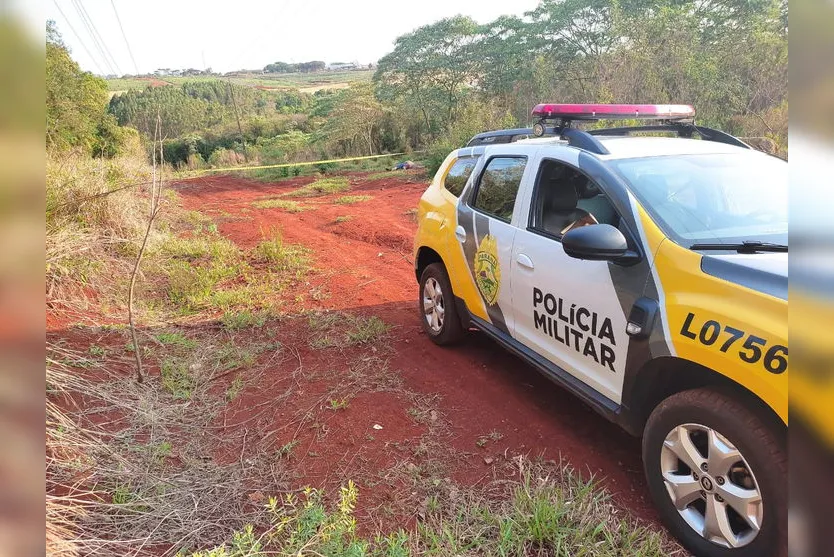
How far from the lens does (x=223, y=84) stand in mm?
44031

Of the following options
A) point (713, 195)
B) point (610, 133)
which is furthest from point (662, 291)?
point (610, 133)

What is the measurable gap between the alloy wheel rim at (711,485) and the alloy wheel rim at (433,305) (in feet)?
8.13

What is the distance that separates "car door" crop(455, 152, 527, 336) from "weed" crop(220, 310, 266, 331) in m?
2.44

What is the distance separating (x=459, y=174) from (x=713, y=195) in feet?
7.17

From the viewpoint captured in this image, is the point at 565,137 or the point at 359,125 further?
the point at 359,125

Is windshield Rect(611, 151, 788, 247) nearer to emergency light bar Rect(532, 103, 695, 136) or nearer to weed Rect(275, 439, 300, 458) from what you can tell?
emergency light bar Rect(532, 103, 695, 136)

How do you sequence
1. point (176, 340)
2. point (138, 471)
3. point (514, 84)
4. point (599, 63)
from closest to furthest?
point (138, 471), point (176, 340), point (599, 63), point (514, 84)

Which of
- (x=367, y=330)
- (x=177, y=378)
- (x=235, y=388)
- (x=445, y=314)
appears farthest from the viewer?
(x=367, y=330)

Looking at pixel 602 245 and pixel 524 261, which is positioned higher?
pixel 602 245

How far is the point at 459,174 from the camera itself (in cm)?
456

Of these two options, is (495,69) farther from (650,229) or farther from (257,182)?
(650,229)

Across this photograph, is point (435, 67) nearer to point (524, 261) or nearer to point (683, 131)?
point (683, 131)

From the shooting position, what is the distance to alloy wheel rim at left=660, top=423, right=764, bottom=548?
203cm

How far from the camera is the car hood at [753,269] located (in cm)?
195
